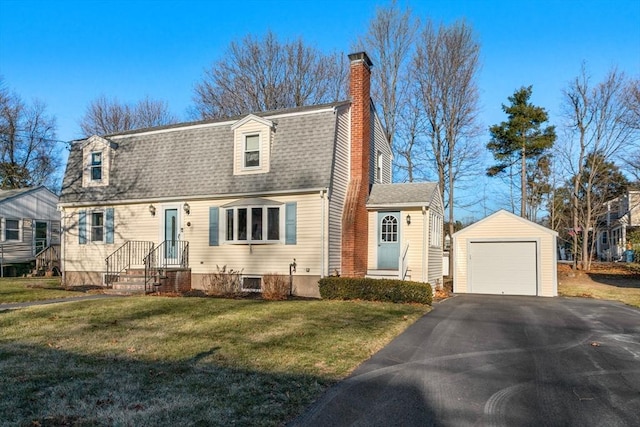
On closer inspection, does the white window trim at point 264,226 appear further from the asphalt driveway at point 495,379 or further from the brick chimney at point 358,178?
the asphalt driveway at point 495,379

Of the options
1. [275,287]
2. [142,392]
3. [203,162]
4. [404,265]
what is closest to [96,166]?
[203,162]

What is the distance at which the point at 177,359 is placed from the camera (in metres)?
6.47

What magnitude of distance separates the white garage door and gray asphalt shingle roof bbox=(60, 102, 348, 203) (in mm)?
7986

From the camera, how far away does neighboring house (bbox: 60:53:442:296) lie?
593 inches

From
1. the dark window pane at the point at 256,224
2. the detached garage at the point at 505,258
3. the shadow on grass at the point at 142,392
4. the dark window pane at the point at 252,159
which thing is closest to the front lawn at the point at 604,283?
the detached garage at the point at 505,258

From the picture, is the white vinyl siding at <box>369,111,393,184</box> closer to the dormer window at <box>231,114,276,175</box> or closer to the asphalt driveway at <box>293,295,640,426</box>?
the dormer window at <box>231,114,276,175</box>

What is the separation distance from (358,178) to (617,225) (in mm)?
33488

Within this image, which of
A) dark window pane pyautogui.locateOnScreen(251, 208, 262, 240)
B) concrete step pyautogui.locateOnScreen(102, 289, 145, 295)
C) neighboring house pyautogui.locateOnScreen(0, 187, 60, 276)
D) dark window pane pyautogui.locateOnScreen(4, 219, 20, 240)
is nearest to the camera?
concrete step pyautogui.locateOnScreen(102, 289, 145, 295)

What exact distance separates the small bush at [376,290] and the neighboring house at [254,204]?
0.97 meters

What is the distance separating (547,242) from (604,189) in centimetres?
1708

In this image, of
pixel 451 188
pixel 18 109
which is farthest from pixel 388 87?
pixel 18 109

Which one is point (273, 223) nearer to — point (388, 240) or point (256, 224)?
point (256, 224)

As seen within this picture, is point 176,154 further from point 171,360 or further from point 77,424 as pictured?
point 77,424

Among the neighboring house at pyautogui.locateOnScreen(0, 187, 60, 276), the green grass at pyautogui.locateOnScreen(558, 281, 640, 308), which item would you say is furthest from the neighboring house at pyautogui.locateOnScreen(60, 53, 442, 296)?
the neighboring house at pyautogui.locateOnScreen(0, 187, 60, 276)
